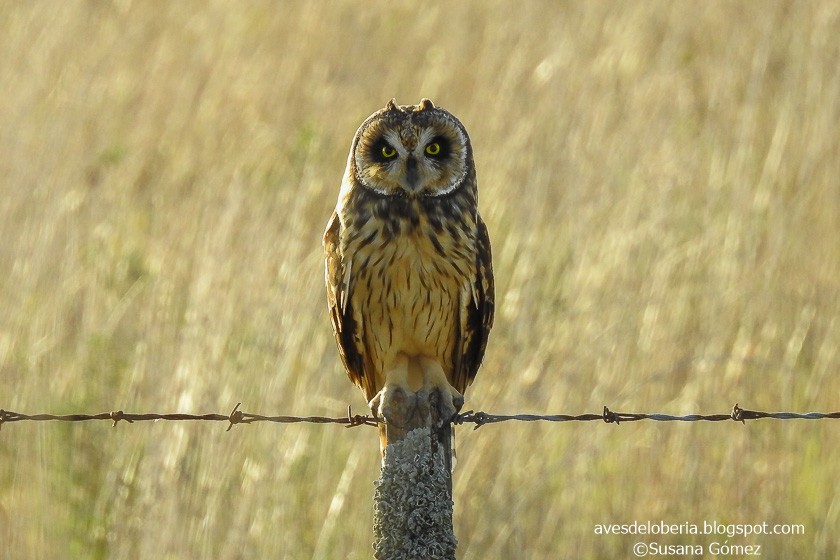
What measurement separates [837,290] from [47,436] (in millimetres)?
2752

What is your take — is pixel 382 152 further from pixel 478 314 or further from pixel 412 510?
pixel 412 510

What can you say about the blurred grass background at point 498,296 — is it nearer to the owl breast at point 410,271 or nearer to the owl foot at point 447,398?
the owl foot at point 447,398

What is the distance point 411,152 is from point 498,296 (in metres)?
1.18

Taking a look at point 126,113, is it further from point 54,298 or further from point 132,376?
point 132,376

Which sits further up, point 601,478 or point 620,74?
point 620,74

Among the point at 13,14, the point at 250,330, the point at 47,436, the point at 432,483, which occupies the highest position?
the point at 13,14

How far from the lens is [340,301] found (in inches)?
147

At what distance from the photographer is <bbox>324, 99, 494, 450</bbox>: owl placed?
12.0 feet

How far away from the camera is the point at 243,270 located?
4.43 meters

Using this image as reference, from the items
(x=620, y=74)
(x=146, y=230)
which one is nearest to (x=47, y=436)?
(x=146, y=230)

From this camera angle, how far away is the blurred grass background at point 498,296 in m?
3.97

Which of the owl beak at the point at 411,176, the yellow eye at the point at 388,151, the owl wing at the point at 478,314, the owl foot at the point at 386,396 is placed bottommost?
the owl foot at the point at 386,396

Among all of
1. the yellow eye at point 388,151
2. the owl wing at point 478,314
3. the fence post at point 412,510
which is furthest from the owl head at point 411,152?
the fence post at point 412,510

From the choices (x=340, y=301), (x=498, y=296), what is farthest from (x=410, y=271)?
(x=498, y=296)
